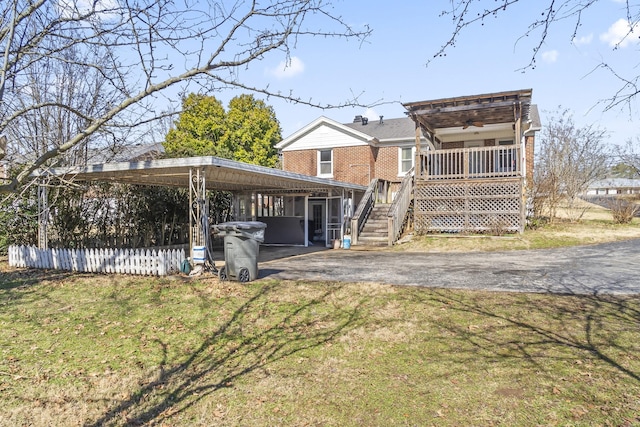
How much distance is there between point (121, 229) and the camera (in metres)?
14.8

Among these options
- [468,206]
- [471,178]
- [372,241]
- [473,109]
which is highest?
[473,109]

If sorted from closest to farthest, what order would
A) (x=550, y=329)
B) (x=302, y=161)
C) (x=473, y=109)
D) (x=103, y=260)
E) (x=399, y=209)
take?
(x=550, y=329), (x=103, y=260), (x=473, y=109), (x=399, y=209), (x=302, y=161)

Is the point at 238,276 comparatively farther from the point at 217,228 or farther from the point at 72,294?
the point at 72,294

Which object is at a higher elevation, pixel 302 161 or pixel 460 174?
pixel 302 161

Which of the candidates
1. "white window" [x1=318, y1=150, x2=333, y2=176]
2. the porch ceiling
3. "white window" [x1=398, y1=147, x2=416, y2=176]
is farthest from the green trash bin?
"white window" [x1=318, y1=150, x2=333, y2=176]

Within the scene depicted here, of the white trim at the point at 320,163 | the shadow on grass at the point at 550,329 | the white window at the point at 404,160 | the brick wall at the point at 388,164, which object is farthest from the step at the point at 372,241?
the shadow on grass at the point at 550,329

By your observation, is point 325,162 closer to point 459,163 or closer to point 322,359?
point 459,163

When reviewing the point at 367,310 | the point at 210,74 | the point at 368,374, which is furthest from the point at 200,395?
the point at 210,74

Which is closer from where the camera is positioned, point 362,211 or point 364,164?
point 362,211

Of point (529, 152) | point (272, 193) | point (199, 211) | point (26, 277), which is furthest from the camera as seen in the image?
point (529, 152)

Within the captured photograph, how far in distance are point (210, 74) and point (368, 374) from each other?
4.09 m

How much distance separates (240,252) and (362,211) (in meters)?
9.09

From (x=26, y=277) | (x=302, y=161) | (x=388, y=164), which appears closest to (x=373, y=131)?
(x=388, y=164)

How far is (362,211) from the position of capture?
1709 centimetres
